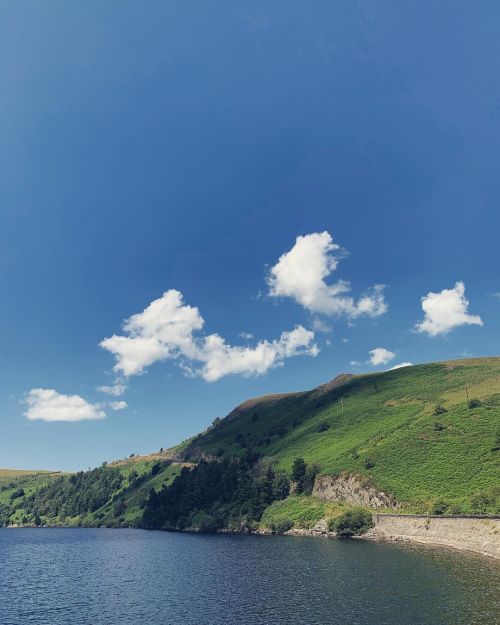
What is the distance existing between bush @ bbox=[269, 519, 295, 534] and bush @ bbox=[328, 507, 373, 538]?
2376 cm

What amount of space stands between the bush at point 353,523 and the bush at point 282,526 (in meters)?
23.8

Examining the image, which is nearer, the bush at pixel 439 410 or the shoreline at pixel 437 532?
the shoreline at pixel 437 532

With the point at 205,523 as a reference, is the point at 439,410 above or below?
above

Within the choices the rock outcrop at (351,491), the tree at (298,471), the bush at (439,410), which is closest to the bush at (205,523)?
the tree at (298,471)

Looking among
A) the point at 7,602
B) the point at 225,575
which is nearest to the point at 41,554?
the point at 7,602

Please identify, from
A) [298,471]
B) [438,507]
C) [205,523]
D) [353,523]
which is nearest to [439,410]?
[298,471]

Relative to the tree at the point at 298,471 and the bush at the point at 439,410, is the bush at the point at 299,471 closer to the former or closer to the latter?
the tree at the point at 298,471

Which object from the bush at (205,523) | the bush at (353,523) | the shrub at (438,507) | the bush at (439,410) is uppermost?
the bush at (439,410)

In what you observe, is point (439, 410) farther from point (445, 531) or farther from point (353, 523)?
point (445, 531)

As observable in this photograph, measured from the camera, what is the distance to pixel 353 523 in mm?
129250

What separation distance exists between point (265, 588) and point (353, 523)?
216ft

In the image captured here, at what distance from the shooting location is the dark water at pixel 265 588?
5612 cm

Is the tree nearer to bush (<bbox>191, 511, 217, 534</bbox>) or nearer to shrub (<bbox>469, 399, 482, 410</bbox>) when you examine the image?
bush (<bbox>191, 511, 217, 534</bbox>)

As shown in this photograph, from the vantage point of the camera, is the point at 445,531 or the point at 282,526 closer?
the point at 445,531
